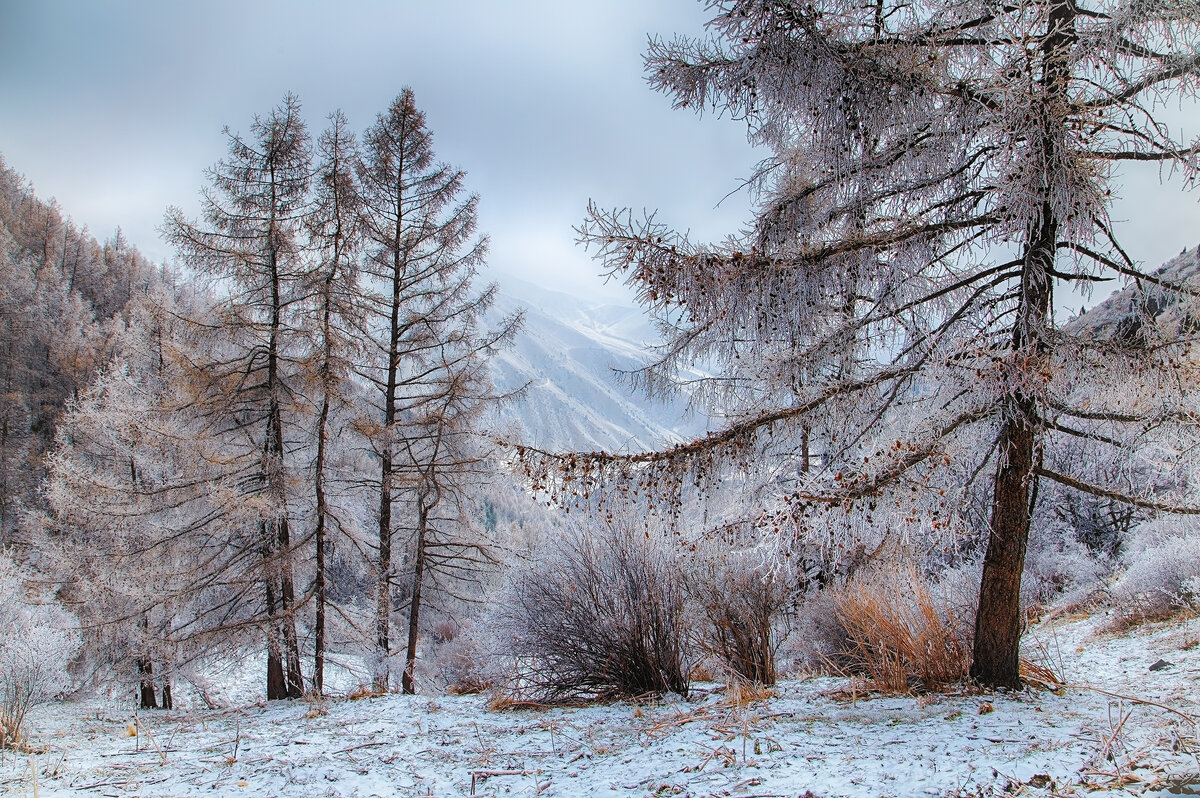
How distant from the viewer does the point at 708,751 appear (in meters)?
2.59

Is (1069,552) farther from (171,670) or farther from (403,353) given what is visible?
(171,670)

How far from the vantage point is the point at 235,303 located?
879 centimetres

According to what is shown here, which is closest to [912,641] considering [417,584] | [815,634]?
[815,634]

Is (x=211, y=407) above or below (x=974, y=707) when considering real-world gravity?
above

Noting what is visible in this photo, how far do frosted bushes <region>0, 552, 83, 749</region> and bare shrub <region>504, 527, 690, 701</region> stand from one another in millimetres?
3638

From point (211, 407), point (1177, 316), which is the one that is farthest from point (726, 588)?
point (211, 407)

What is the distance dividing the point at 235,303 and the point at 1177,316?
10605 mm

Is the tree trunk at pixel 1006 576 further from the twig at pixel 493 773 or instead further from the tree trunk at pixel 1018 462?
the twig at pixel 493 773

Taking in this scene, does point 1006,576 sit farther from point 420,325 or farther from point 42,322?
point 42,322

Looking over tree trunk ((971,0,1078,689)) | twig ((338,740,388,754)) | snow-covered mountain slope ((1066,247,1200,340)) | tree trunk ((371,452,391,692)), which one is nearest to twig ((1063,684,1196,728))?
tree trunk ((971,0,1078,689))

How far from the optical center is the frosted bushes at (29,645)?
17.8 ft

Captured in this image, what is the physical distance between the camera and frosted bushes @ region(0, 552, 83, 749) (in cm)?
543

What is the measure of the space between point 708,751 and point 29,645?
1037 cm

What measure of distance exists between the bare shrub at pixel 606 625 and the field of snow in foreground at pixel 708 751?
392mm
